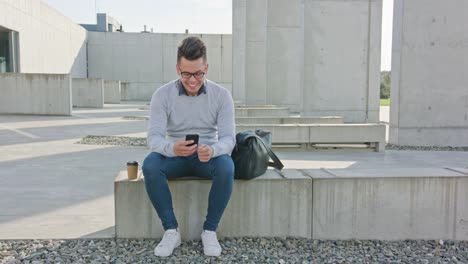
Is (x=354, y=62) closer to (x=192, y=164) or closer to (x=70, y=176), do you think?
(x=70, y=176)

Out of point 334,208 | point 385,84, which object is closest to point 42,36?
point 334,208

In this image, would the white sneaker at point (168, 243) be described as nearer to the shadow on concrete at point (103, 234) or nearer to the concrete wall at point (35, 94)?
the shadow on concrete at point (103, 234)

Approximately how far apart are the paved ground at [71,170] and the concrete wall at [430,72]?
114 cm

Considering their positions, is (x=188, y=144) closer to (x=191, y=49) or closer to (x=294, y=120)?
(x=191, y=49)

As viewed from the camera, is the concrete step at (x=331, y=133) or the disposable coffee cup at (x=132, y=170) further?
the concrete step at (x=331, y=133)

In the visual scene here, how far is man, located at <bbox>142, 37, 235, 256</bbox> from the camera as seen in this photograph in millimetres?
3205

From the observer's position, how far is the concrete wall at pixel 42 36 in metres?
21.7

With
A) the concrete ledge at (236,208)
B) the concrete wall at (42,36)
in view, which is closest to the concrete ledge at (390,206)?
the concrete ledge at (236,208)

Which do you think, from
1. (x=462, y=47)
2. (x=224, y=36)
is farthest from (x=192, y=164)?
(x=224, y=36)

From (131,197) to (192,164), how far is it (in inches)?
22.1

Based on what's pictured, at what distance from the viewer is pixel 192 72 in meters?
→ 3.22

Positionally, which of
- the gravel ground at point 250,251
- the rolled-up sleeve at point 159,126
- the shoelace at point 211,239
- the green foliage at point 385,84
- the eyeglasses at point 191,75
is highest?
the green foliage at point 385,84

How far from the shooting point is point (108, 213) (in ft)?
14.0

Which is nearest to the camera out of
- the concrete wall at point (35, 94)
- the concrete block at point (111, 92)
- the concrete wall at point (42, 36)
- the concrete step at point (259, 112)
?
the concrete step at point (259, 112)
